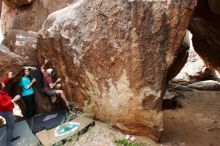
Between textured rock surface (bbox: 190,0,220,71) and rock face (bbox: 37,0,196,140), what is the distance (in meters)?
6.09

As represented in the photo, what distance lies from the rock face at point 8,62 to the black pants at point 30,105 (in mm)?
796

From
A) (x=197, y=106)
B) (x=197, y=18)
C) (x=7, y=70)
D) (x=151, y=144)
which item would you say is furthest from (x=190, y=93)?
(x=7, y=70)

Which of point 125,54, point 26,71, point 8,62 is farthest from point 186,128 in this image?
point 8,62

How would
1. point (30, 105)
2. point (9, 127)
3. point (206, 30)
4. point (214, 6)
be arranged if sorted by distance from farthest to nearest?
point (206, 30) → point (214, 6) → point (30, 105) → point (9, 127)

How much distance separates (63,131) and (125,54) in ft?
8.29

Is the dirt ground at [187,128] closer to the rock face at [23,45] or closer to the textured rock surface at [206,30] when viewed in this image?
the textured rock surface at [206,30]

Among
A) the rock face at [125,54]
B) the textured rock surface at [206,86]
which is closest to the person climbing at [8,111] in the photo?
the rock face at [125,54]

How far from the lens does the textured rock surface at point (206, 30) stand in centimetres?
1383

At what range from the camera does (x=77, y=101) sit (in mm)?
9789

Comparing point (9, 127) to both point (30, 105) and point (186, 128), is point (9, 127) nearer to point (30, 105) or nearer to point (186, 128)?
point (30, 105)

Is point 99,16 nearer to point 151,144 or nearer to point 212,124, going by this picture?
point 151,144

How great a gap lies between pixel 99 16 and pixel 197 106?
5.77 m

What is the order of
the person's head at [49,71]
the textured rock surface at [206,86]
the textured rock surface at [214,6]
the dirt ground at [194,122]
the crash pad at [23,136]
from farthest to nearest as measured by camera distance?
the textured rock surface at [206,86], the textured rock surface at [214,6], the person's head at [49,71], the dirt ground at [194,122], the crash pad at [23,136]

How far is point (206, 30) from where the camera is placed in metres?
14.1
